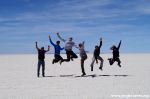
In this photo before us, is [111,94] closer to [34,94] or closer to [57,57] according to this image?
[34,94]

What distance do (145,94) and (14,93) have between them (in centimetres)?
468

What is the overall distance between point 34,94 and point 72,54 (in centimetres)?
805

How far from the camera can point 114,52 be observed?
23.2 metres

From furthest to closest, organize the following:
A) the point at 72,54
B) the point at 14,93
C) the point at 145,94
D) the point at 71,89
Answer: the point at 72,54
the point at 71,89
the point at 14,93
the point at 145,94

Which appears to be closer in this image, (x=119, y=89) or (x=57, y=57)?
(x=119, y=89)

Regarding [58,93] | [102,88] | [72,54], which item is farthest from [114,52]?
[58,93]

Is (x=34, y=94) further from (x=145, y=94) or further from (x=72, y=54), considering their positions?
(x=72, y=54)

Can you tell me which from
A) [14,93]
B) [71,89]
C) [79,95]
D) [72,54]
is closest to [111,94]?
[79,95]

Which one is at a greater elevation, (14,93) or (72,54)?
(72,54)

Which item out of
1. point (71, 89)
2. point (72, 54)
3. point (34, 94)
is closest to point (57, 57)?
point (72, 54)

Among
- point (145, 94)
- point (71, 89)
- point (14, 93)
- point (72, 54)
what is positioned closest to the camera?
point (145, 94)

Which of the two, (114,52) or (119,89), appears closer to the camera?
(119,89)

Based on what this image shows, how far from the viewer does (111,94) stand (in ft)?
46.4

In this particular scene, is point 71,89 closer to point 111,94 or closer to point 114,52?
point 111,94
